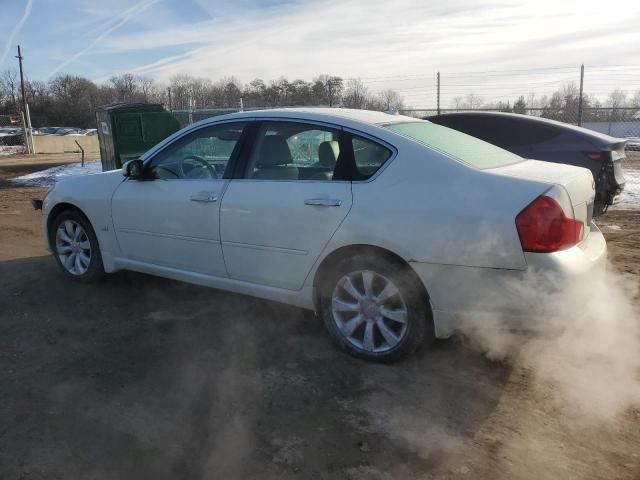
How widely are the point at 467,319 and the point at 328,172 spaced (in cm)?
130

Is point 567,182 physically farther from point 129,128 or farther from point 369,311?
point 129,128

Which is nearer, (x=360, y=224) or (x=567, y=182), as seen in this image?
(x=567, y=182)

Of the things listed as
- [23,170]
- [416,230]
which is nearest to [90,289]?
[416,230]

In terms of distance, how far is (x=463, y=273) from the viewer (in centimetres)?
311

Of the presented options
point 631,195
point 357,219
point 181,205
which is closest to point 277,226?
point 357,219

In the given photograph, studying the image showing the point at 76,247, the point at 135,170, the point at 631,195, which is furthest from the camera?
the point at 631,195

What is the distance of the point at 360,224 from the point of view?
3342 mm

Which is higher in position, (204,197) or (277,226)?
(204,197)

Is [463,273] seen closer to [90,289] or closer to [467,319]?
[467,319]

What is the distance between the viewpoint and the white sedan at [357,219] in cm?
304

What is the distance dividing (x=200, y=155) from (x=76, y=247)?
64.5 inches

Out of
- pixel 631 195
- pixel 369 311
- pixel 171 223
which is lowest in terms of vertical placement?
pixel 631 195

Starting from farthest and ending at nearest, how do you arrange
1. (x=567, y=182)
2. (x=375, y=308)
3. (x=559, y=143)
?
(x=559, y=143) < (x=375, y=308) < (x=567, y=182)

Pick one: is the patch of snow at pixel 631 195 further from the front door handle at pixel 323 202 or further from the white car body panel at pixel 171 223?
the white car body panel at pixel 171 223
